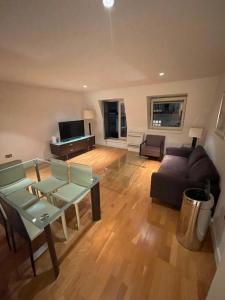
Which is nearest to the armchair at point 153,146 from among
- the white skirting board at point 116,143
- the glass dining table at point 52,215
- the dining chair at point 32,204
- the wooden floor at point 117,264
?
the white skirting board at point 116,143

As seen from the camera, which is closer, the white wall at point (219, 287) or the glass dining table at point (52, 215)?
the white wall at point (219, 287)

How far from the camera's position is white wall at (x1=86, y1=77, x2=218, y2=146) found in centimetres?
351

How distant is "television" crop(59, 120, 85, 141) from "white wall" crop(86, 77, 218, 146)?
1.10m

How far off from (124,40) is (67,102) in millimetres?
4079

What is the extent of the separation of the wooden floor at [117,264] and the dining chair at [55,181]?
22.6 inches

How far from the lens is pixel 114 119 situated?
594 cm

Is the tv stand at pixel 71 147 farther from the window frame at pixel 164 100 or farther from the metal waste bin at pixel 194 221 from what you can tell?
the metal waste bin at pixel 194 221

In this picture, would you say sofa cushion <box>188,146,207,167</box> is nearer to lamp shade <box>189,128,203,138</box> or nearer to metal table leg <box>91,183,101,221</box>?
lamp shade <box>189,128,203,138</box>

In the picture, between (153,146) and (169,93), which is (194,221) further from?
(169,93)

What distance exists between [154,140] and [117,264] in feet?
12.3

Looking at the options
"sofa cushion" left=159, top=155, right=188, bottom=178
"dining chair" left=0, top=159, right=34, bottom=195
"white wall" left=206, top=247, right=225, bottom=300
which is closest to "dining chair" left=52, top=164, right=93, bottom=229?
"dining chair" left=0, top=159, right=34, bottom=195

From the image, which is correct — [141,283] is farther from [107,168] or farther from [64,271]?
[107,168]

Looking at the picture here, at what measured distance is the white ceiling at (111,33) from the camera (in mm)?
1043

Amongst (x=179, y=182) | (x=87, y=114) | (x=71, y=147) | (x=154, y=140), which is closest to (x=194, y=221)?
(x=179, y=182)
